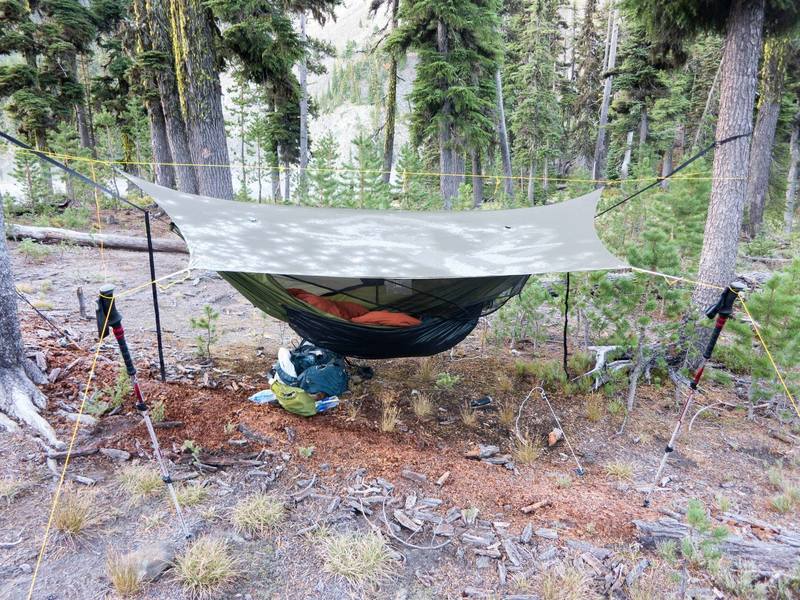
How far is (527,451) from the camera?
94.3 inches

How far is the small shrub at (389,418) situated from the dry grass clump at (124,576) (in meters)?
1.38

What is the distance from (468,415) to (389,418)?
1.72 feet

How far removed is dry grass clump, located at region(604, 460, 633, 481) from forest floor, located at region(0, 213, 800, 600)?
0.02 m

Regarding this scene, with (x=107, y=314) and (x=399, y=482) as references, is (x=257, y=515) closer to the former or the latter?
(x=399, y=482)

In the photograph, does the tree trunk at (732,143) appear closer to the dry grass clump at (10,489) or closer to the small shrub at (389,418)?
the small shrub at (389,418)

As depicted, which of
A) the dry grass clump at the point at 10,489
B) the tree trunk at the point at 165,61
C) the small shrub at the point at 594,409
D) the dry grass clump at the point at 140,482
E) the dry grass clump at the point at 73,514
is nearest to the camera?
the dry grass clump at the point at 73,514

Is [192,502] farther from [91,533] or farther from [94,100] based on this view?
[94,100]

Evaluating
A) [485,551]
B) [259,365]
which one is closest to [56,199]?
[259,365]

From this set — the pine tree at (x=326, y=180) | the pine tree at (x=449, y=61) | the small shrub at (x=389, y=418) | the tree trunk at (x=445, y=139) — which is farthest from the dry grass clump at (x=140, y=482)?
the pine tree at (x=449, y=61)

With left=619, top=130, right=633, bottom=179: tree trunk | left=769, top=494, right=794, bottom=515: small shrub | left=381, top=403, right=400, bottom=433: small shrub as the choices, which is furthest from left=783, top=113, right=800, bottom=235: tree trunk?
left=381, top=403, right=400, bottom=433: small shrub

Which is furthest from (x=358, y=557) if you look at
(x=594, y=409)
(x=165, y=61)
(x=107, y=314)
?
(x=165, y=61)

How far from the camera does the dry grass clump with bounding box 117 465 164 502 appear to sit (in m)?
1.81

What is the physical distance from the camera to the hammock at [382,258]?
216 centimetres

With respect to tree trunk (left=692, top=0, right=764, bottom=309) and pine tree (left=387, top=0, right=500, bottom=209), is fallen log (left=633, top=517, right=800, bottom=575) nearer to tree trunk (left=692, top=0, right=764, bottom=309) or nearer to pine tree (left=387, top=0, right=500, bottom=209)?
tree trunk (left=692, top=0, right=764, bottom=309)
